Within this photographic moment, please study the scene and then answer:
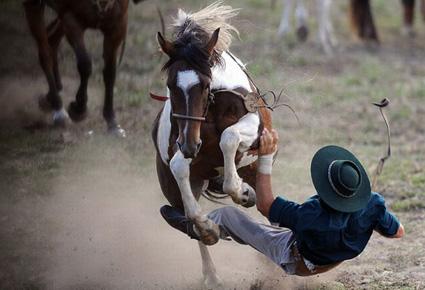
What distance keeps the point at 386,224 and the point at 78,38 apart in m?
4.55

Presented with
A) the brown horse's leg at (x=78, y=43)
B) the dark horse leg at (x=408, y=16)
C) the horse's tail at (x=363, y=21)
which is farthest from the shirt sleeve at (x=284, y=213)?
the dark horse leg at (x=408, y=16)

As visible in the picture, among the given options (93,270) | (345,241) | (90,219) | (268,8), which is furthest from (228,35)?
(268,8)

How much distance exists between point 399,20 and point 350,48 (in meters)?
3.29

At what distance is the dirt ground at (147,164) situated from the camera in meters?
5.84

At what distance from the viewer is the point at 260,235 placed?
4879 mm

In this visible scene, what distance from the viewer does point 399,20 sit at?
1650 centimetres

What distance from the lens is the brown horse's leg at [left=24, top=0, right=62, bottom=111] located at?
8695 mm

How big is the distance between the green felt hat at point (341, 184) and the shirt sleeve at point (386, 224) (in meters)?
0.18

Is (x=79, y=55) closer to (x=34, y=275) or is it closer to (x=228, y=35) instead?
(x=34, y=275)

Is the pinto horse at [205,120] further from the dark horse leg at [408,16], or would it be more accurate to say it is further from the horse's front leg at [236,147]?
the dark horse leg at [408,16]

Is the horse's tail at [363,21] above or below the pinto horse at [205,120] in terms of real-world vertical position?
below

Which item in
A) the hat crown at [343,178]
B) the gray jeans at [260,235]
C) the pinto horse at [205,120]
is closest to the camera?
the hat crown at [343,178]

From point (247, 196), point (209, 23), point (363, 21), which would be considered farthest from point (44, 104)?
point (363, 21)

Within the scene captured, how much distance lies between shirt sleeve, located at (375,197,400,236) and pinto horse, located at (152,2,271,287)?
2.48 ft
